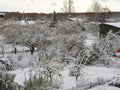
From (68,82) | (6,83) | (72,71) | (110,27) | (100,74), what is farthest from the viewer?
(110,27)

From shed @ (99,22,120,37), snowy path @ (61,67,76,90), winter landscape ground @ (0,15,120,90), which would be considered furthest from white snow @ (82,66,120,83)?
shed @ (99,22,120,37)

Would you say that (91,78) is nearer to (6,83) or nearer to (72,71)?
(72,71)

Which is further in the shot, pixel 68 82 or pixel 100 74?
pixel 100 74

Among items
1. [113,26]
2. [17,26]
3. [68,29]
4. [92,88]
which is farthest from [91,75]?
[68,29]

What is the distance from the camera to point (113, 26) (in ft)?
109

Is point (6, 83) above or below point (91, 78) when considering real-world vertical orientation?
above

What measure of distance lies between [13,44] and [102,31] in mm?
12110

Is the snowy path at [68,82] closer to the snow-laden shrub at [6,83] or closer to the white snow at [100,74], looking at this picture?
the white snow at [100,74]

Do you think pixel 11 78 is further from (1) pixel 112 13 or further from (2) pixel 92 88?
(1) pixel 112 13

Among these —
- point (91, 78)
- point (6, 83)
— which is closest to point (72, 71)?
point (91, 78)

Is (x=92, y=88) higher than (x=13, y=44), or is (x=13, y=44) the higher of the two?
(x=92, y=88)

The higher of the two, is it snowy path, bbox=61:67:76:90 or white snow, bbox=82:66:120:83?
snowy path, bbox=61:67:76:90

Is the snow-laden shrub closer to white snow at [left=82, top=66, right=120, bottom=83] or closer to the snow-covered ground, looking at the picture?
the snow-covered ground

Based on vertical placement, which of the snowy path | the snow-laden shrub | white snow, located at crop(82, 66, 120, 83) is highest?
the snow-laden shrub
